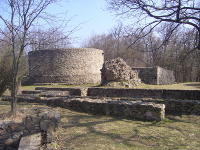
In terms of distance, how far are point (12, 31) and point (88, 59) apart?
20283 millimetres

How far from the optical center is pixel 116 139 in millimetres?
4977

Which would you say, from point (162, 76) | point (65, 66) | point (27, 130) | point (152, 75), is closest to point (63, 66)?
point (65, 66)

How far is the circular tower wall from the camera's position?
84.7 feet

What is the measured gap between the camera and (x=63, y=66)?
85.1 feet

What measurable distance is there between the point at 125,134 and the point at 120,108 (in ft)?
6.73

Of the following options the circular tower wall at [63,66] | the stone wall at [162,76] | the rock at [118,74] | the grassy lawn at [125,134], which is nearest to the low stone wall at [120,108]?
the grassy lawn at [125,134]

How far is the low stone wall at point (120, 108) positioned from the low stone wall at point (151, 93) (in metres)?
4.54

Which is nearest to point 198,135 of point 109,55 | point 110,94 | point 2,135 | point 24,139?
point 24,139

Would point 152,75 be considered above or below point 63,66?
below

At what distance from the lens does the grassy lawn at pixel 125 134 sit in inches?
180

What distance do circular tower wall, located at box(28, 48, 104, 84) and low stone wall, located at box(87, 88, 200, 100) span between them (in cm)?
1178

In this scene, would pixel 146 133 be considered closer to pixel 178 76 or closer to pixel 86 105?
pixel 86 105

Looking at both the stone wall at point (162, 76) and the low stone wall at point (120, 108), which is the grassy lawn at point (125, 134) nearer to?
the low stone wall at point (120, 108)

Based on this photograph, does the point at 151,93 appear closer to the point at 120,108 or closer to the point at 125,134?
the point at 120,108
